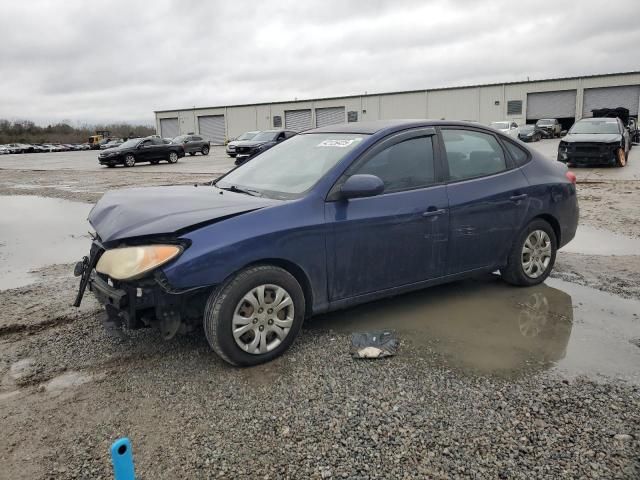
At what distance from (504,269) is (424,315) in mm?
1082

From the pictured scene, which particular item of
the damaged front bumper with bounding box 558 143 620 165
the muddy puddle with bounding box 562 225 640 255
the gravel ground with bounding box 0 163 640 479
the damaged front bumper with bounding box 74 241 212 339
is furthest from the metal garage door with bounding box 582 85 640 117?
the damaged front bumper with bounding box 74 241 212 339

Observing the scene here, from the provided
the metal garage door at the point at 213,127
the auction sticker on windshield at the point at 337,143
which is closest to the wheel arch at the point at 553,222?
the auction sticker on windshield at the point at 337,143

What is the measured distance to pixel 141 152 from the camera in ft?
90.2

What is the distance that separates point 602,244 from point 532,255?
2.66 m

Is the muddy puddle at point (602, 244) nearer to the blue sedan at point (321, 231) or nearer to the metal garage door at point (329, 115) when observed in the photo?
the blue sedan at point (321, 231)

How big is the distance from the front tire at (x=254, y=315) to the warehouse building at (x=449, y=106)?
166 ft

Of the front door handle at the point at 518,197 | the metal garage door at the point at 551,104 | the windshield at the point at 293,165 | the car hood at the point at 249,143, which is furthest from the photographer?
the metal garage door at the point at 551,104

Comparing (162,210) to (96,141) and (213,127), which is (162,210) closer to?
(213,127)

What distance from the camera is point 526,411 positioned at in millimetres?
3021

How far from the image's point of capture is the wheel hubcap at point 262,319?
11.4 ft

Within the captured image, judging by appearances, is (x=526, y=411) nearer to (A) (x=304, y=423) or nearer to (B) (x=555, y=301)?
(A) (x=304, y=423)

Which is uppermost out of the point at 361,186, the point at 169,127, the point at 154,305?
the point at 169,127

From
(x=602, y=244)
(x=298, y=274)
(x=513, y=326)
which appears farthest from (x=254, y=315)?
(x=602, y=244)

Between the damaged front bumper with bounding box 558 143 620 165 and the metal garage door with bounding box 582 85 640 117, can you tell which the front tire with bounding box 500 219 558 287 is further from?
the metal garage door with bounding box 582 85 640 117
